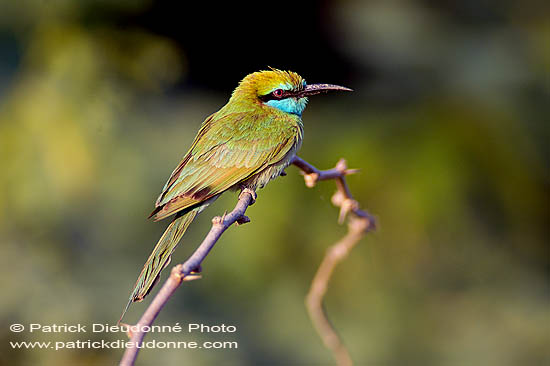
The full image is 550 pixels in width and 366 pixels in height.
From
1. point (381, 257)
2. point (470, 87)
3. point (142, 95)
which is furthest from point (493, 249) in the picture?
point (142, 95)

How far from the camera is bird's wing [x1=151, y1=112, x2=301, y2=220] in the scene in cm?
204

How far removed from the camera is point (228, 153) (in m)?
2.20

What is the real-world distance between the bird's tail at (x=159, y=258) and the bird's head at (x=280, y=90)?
1.94ft

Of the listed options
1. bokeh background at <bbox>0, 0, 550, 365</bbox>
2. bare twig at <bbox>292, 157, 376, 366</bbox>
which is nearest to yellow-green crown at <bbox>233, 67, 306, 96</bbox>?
bare twig at <bbox>292, 157, 376, 366</bbox>

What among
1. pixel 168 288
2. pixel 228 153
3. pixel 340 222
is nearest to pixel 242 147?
pixel 228 153

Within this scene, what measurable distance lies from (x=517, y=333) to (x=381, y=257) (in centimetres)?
113

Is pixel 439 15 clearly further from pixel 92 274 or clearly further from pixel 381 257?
pixel 92 274

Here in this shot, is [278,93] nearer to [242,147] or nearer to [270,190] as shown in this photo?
[242,147]

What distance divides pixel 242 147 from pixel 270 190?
1.86 meters

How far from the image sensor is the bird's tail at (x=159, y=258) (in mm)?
1650

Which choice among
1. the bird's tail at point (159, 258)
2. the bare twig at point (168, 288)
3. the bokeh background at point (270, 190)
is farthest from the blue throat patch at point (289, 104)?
the bokeh background at point (270, 190)

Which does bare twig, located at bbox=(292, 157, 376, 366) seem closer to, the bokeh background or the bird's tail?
the bird's tail

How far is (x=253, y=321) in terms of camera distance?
423 centimetres

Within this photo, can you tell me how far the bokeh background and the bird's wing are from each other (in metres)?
1.70
